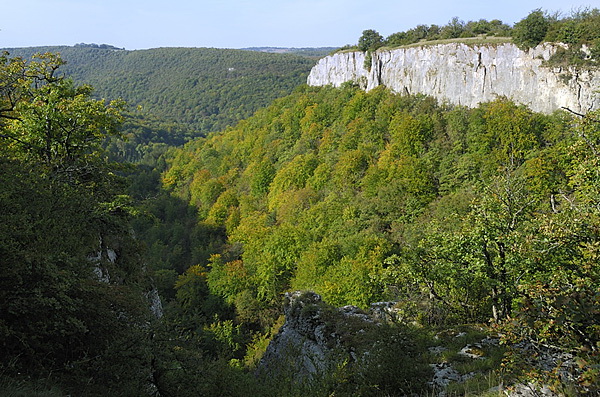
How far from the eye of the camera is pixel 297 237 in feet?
123

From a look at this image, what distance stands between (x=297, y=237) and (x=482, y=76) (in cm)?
2418

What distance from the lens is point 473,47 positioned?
39.3 metres

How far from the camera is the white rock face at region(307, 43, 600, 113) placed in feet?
99.8

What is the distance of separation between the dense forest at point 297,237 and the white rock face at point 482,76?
1.37m

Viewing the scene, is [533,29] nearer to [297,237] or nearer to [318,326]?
[297,237]

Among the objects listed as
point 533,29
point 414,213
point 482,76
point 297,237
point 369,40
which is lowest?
point 297,237

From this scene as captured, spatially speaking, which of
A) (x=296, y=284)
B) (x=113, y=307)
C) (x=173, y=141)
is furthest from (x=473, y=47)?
(x=173, y=141)

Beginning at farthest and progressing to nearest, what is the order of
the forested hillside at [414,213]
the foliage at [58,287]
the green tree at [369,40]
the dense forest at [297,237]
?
1. the green tree at [369,40]
2. the forested hillside at [414,213]
3. the dense forest at [297,237]
4. the foliage at [58,287]

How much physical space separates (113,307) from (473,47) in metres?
42.2

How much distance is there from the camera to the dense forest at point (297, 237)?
583 centimetres

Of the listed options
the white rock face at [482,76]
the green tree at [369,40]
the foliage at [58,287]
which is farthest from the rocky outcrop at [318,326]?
the green tree at [369,40]

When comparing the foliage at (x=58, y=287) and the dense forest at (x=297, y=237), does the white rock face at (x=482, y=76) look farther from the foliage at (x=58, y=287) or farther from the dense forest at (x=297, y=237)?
the foliage at (x=58, y=287)

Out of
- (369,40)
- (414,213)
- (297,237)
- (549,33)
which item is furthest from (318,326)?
(369,40)

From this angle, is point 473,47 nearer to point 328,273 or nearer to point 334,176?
point 334,176
